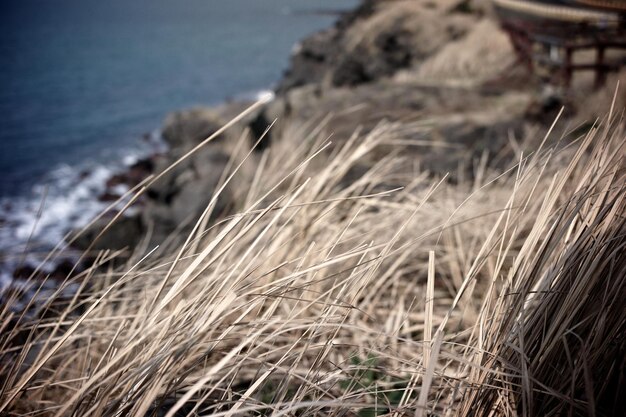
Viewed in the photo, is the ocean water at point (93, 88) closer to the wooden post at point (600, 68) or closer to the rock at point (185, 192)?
the rock at point (185, 192)

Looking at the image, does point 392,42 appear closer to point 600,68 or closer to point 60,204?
point 600,68

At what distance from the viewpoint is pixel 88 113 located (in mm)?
15703

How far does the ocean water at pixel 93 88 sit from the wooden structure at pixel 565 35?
15.9 feet

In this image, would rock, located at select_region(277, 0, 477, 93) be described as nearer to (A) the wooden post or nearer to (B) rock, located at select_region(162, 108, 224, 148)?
(B) rock, located at select_region(162, 108, 224, 148)

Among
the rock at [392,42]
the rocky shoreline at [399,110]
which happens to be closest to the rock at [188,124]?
the rocky shoreline at [399,110]

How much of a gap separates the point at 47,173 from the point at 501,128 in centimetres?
1008

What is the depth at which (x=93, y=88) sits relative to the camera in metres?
19.0

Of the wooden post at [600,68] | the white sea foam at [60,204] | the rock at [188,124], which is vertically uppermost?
the wooden post at [600,68]

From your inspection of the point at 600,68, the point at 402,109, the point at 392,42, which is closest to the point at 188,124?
the point at 392,42

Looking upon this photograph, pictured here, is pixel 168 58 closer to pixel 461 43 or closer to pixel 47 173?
pixel 47 173

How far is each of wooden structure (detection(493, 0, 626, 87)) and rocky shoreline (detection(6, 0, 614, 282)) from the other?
0.25m

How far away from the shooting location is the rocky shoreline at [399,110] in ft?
12.2

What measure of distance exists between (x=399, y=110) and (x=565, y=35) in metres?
2.58

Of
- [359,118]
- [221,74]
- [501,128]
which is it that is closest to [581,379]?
[501,128]
